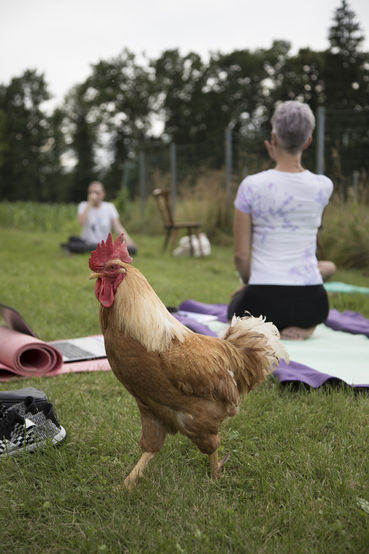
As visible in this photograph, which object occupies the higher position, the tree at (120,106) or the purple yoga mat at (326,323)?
the tree at (120,106)

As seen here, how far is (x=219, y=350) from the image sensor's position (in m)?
2.07

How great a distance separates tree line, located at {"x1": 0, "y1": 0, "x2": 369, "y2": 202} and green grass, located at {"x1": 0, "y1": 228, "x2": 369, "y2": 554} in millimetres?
29299

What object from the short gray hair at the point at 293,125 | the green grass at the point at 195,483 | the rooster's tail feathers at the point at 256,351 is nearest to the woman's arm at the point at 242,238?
the short gray hair at the point at 293,125

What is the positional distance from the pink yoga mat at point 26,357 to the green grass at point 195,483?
0.10 metres

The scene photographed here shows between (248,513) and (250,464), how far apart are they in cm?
37

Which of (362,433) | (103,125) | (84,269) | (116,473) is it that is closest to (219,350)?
(116,473)

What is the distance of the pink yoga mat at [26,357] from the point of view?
10.7ft

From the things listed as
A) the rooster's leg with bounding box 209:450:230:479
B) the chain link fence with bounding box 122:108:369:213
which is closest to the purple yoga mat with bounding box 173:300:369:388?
the rooster's leg with bounding box 209:450:230:479

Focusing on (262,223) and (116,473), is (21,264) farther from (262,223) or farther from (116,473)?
(116,473)

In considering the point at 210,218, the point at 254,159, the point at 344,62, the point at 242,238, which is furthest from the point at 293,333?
the point at 344,62

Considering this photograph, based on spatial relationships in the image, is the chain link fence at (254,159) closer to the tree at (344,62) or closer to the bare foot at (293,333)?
the bare foot at (293,333)

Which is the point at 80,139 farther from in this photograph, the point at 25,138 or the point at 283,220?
the point at 283,220

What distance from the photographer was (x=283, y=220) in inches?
148

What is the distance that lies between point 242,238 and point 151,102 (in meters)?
42.0
